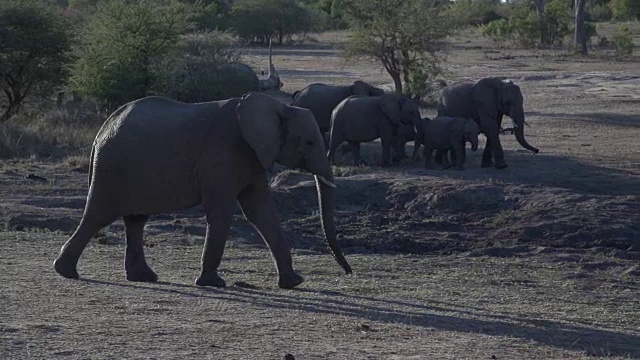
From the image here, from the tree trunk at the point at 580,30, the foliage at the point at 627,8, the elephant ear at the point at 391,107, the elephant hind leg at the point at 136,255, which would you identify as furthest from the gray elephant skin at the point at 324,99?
the foliage at the point at 627,8

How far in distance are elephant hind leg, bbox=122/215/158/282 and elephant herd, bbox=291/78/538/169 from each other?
1067 cm

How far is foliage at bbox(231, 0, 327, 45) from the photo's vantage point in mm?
65625

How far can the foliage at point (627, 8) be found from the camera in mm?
76350

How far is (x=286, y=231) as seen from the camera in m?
18.1

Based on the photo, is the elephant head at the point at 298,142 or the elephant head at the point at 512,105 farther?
the elephant head at the point at 512,105

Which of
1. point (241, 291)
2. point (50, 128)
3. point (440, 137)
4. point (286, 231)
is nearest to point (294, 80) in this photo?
point (50, 128)

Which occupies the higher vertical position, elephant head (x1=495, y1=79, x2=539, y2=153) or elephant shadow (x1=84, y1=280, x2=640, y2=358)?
elephant head (x1=495, y1=79, x2=539, y2=153)

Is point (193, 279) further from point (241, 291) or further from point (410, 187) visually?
point (410, 187)

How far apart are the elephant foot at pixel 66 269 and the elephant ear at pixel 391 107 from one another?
471 inches

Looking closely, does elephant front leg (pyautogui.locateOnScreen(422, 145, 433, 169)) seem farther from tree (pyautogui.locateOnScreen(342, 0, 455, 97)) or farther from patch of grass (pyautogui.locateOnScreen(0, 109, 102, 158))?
tree (pyautogui.locateOnScreen(342, 0, 455, 97))

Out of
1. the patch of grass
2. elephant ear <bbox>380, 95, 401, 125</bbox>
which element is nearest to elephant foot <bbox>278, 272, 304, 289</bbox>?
elephant ear <bbox>380, 95, 401, 125</bbox>

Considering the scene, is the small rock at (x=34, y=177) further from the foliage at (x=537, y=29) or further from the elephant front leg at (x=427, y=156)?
the foliage at (x=537, y=29)

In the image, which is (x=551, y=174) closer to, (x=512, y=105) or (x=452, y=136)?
(x=452, y=136)

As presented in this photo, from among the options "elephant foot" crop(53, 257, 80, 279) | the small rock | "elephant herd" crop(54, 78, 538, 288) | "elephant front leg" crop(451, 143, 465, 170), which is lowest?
the small rock
